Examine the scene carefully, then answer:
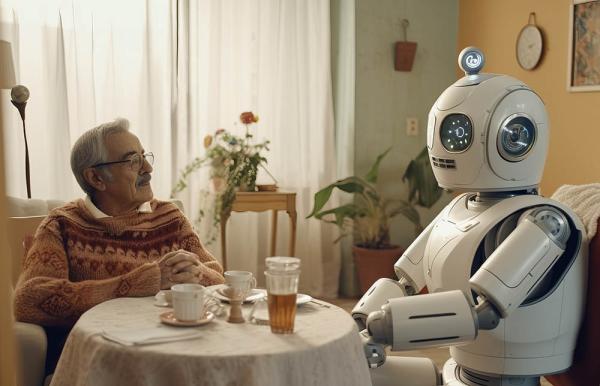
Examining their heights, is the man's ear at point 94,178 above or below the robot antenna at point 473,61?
below

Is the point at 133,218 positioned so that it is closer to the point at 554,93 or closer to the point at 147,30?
the point at 147,30

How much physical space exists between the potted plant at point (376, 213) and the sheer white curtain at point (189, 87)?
247mm

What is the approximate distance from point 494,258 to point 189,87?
268 cm

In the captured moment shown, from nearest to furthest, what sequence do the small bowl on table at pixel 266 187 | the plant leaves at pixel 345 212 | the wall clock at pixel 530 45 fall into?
the wall clock at pixel 530 45
the small bowl on table at pixel 266 187
the plant leaves at pixel 345 212

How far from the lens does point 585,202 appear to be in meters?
2.12

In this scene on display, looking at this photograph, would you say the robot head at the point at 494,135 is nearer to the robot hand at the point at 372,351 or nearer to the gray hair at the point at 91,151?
the robot hand at the point at 372,351

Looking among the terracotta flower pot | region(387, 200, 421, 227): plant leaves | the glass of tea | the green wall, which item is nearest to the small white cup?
the glass of tea

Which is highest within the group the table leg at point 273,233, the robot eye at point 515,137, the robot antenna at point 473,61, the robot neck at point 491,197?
the robot antenna at point 473,61

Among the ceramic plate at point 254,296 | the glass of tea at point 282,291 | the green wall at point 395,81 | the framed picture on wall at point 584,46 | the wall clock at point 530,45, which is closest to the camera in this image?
the glass of tea at point 282,291

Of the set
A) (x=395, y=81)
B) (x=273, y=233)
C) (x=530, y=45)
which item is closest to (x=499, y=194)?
(x=530, y=45)

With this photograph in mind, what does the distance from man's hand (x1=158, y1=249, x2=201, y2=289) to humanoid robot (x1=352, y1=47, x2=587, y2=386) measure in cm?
51

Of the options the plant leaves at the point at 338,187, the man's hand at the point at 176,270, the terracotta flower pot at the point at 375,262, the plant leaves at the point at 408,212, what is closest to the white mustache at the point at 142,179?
the man's hand at the point at 176,270

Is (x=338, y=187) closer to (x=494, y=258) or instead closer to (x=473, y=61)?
(x=473, y=61)

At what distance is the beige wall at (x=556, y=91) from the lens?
138 inches
